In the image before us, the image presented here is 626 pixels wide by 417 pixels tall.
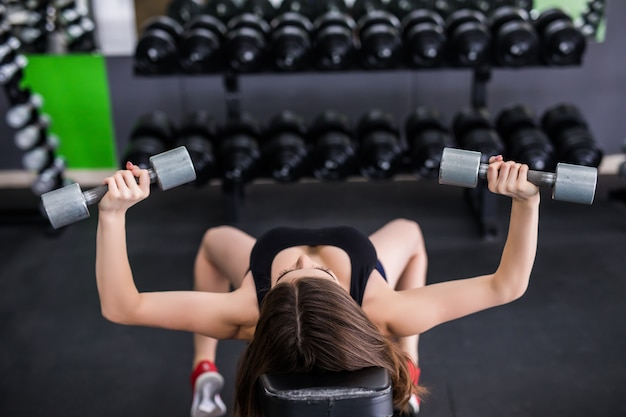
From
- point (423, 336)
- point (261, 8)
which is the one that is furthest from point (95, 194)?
point (261, 8)

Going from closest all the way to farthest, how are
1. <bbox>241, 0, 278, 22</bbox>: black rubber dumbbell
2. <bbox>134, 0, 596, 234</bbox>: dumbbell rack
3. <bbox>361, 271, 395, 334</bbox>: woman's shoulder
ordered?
<bbox>361, 271, 395, 334</bbox>: woman's shoulder < <bbox>134, 0, 596, 234</bbox>: dumbbell rack < <bbox>241, 0, 278, 22</bbox>: black rubber dumbbell

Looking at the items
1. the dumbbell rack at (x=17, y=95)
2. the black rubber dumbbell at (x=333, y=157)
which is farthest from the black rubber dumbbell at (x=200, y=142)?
the dumbbell rack at (x=17, y=95)

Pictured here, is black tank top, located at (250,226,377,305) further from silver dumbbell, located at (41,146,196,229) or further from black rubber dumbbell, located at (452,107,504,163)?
black rubber dumbbell, located at (452,107,504,163)

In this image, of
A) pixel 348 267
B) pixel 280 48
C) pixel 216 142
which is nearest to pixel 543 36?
pixel 280 48

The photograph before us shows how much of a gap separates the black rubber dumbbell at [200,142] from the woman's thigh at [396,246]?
110 centimetres

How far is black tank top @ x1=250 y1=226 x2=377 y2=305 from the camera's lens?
1.57 meters

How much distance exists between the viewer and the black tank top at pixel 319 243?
5.14 feet

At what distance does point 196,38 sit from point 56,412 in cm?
167

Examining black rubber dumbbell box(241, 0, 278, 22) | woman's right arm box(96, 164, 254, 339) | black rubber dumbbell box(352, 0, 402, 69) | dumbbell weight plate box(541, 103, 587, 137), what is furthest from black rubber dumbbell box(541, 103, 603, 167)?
woman's right arm box(96, 164, 254, 339)

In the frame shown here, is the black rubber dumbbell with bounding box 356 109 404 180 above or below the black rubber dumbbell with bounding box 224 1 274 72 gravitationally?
below

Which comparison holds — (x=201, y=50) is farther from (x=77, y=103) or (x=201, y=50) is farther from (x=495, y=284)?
(x=495, y=284)

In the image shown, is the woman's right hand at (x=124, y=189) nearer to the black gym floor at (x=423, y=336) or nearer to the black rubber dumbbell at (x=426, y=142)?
the black gym floor at (x=423, y=336)

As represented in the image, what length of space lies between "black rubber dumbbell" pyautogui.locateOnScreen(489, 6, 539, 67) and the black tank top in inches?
60.1

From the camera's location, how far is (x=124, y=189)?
1.29 meters
